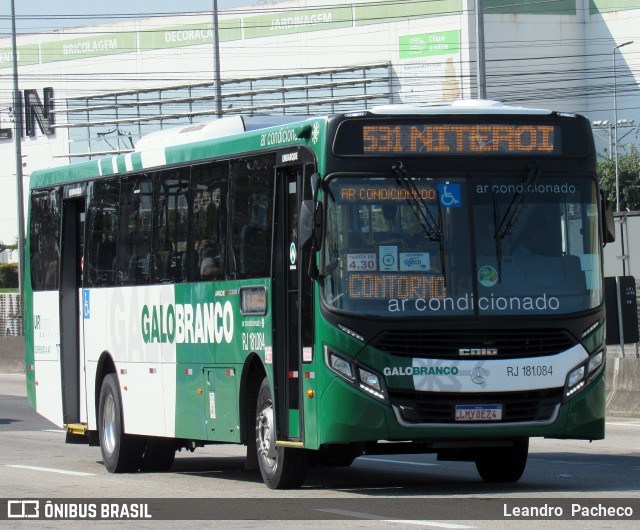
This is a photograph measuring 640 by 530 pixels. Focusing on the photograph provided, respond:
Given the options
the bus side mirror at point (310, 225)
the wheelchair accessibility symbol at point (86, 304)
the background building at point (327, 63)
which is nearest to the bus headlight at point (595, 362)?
the bus side mirror at point (310, 225)

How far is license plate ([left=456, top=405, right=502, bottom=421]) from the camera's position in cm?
1160

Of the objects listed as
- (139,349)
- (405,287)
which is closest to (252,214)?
(405,287)

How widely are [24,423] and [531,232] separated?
44.7 ft

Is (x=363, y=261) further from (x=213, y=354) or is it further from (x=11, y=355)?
(x=11, y=355)

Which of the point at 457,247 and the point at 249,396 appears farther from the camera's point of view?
the point at 249,396

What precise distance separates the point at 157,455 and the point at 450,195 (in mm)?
5269

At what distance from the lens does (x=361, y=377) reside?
11.5 m

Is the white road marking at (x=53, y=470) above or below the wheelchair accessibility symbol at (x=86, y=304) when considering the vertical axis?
below

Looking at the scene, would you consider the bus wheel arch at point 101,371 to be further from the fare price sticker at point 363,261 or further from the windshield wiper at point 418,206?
the windshield wiper at point 418,206

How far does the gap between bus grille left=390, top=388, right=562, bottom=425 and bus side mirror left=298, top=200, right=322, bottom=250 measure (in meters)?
1.32

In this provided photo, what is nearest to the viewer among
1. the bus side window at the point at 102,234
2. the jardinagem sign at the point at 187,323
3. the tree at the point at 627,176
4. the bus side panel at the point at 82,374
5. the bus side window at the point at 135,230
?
the jardinagem sign at the point at 187,323

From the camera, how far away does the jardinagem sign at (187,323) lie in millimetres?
13430

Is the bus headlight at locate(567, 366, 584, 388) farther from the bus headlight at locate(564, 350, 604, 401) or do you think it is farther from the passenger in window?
the passenger in window

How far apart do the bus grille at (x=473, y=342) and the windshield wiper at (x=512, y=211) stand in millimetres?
480
